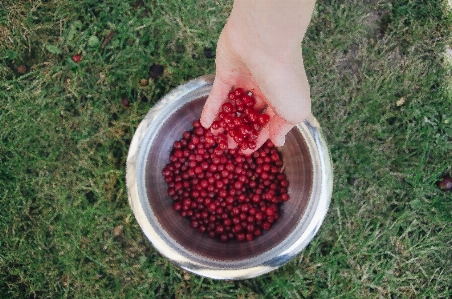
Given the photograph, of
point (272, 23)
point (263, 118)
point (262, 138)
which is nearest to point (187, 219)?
point (262, 138)

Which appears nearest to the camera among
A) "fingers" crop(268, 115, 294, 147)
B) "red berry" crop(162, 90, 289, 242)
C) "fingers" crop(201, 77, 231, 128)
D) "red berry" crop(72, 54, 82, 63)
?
"fingers" crop(268, 115, 294, 147)

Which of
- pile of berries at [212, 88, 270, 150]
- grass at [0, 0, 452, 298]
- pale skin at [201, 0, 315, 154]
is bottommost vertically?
grass at [0, 0, 452, 298]

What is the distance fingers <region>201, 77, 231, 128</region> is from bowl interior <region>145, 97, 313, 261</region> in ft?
0.43

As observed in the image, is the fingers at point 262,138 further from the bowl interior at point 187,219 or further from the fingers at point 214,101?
the fingers at point 214,101

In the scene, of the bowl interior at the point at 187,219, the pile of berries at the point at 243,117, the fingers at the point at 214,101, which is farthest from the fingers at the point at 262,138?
the fingers at the point at 214,101

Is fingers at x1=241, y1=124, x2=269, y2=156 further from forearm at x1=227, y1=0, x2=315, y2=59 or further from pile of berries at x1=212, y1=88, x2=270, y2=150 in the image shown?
forearm at x1=227, y1=0, x2=315, y2=59

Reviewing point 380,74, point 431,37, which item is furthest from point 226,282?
point 431,37

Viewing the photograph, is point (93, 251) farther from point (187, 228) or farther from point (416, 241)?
point (416, 241)

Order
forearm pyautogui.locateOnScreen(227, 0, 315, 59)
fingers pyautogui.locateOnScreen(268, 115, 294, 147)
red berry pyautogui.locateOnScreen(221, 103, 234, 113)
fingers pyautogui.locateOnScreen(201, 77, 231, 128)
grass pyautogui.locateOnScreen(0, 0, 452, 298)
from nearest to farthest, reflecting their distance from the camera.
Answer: forearm pyautogui.locateOnScreen(227, 0, 315, 59) → fingers pyautogui.locateOnScreen(268, 115, 294, 147) → fingers pyautogui.locateOnScreen(201, 77, 231, 128) → red berry pyautogui.locateOnScreen(221, 103, 234, 113) → grass pyautogui.locateOnScreen(0, 0, 452, 298)

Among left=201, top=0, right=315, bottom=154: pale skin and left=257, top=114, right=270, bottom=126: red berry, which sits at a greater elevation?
left=201, top=0, right=315, bottom=154: pale skin

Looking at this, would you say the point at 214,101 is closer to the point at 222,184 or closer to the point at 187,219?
the point at 222,184

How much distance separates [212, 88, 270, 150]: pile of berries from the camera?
258cm

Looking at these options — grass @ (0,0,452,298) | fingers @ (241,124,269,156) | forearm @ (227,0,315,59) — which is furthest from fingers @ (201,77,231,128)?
grass @ (0,0,452,298)

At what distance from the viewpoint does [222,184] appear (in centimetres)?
292
